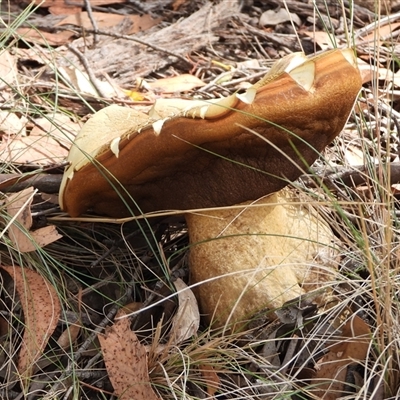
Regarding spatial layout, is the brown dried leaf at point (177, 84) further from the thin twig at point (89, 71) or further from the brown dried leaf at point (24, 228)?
the brown dried leaf at point (24, 228)

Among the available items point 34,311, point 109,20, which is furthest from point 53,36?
point 34,311

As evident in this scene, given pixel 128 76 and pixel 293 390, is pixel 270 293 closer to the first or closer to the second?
pixel 293 390

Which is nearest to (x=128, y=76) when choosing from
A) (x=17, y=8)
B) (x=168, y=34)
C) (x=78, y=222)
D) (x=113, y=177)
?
(x=168, y=34)

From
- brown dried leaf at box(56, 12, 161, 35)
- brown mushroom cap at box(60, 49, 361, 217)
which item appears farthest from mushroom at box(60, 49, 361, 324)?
brown dried leaf at box(56, 12, 161, 35)

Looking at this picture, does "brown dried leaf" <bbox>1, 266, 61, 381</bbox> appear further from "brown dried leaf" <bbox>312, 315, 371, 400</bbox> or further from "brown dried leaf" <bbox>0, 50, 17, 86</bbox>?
"brown dried leaf" <bbox>0, 50, 17, 86</bbox>

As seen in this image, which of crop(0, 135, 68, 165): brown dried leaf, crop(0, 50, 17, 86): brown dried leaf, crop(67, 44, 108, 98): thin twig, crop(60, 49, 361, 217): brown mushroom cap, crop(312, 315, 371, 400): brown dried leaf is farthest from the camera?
crop(67, 44, 108, 98): thin twig

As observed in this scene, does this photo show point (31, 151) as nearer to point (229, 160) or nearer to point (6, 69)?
point (6, 69)

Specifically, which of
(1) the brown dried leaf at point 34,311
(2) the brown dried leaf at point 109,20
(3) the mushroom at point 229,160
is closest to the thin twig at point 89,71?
(2) the brown dried leaf at point 109,20
